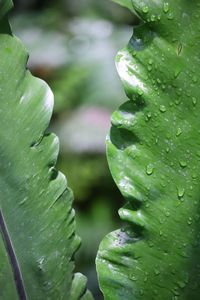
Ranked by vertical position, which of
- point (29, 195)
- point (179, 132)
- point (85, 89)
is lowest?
point (85, 89)

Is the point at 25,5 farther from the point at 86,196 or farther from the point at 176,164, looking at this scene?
the point at 176,164

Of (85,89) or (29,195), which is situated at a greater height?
(29,195)

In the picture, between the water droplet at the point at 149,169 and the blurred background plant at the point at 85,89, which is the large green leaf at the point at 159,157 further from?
the blurred background plant at the point at 85,89

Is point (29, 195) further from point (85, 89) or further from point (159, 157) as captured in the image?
point (85, 89)

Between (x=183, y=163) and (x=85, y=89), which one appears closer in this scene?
(x=183, y=163)

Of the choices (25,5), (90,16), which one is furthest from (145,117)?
(25,5)

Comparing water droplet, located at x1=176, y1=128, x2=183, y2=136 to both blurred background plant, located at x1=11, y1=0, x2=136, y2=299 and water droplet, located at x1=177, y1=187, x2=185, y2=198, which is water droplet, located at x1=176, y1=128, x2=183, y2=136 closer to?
water droplet, located at x1=177, y1=187, x2=185, y2=198

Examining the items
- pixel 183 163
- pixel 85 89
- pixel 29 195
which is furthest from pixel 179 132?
pixel 85 89
